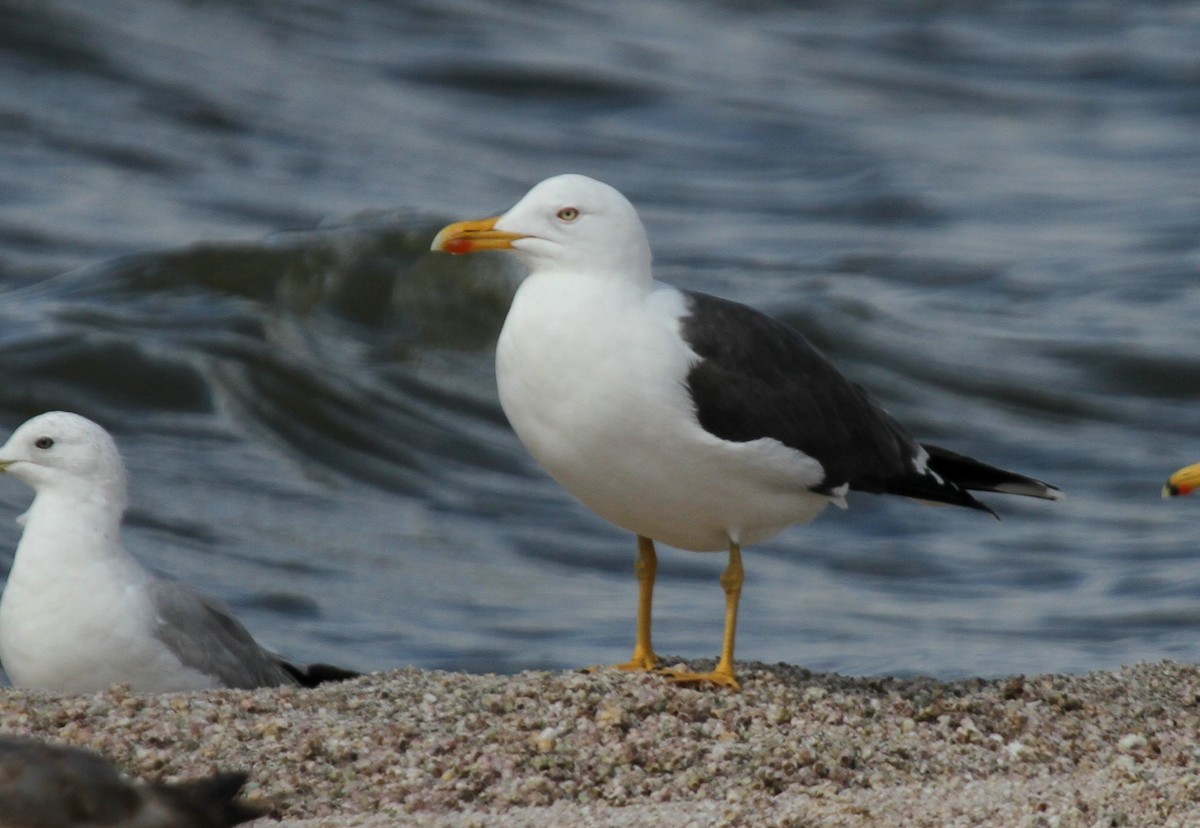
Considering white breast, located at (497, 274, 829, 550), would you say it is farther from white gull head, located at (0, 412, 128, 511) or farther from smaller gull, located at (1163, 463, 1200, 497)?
white gull head, located at (0, 412, 128, 511)

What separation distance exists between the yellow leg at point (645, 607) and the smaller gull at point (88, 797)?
7.37 feet

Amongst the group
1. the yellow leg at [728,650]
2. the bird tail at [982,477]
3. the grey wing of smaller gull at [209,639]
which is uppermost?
the bird tail at [982,477]

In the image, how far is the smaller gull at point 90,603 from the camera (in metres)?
5.73

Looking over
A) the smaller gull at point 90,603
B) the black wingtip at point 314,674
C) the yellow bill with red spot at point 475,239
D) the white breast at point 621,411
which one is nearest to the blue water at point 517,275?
the black wingtip at point 314,674

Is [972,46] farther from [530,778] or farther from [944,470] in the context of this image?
[530,778]

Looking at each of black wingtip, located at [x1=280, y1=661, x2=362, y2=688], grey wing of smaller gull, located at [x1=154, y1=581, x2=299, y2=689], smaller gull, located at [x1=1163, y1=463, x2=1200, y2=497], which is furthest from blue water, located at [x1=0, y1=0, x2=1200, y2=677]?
smaller gull, located at [x1=1163, y1=463, x2=1200, y2=497]

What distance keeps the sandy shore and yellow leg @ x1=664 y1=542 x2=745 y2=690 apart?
7 centimetres

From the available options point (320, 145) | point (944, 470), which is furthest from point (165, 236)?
point (944, 470)

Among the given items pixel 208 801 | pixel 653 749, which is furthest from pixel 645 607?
pixel 208 801

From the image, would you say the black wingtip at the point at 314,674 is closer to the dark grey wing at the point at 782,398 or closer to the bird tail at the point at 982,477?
the dark grey wing at the point at 782,398

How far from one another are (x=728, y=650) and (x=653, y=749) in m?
0.71

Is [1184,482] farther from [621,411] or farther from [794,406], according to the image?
[621,411]

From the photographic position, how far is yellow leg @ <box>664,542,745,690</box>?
557cm

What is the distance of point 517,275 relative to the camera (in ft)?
44.5
